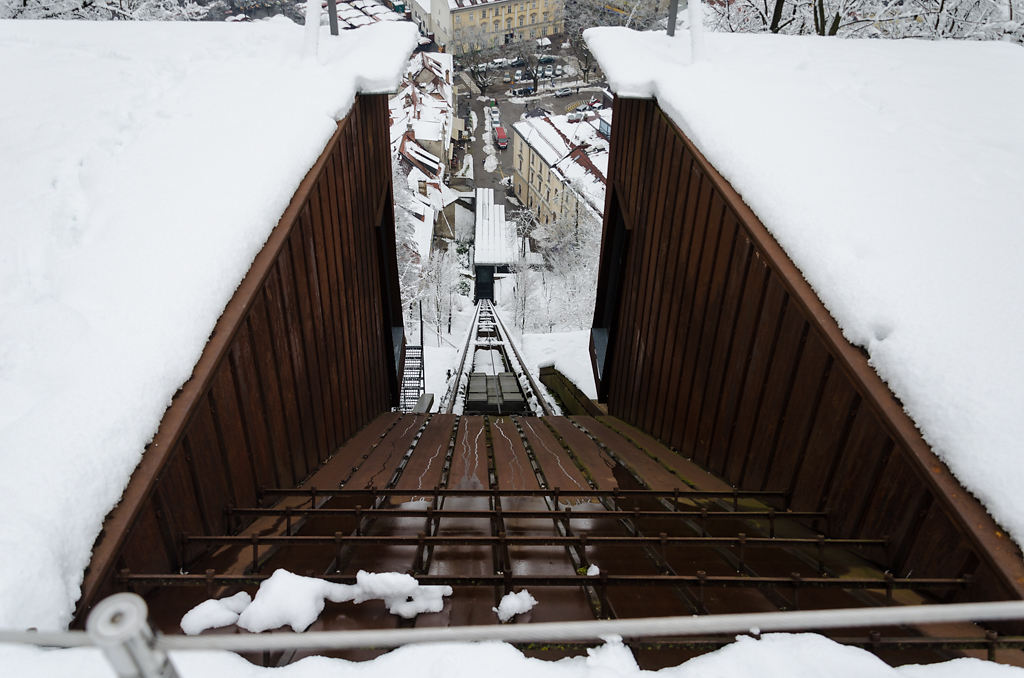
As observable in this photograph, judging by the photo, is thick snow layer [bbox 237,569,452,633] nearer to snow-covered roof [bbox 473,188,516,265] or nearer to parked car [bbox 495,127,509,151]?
snow-covered roof [bbox 473,188,516,265]

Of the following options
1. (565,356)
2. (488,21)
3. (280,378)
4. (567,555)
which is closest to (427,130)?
(488,21)

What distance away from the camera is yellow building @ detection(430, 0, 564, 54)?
62.3m

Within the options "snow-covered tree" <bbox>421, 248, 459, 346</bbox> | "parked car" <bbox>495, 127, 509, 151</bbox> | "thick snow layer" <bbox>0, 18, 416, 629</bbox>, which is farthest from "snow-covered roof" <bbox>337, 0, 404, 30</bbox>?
"thick snow layer" <bbox>0, 18, 416, 629</bbox>

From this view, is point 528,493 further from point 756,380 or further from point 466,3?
point 466,3

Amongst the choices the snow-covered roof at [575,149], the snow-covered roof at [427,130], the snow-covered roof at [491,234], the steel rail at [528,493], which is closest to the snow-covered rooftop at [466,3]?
the snow-covered roof at [575,149]

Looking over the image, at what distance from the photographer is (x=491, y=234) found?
3909cm

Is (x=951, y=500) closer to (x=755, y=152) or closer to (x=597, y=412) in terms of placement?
(x=755, y=152)

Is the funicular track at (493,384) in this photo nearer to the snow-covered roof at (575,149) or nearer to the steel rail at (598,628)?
the steel rail at (598,628)

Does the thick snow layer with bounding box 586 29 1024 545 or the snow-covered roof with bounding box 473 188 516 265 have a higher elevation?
the thick snow layer with bounding box 586 29 1024 545

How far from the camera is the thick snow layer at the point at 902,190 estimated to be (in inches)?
119

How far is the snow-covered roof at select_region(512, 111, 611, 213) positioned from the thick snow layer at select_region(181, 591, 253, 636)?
110 feet

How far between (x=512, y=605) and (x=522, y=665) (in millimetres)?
650

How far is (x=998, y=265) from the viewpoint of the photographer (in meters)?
3.71

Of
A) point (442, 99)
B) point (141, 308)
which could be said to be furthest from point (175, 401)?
point (442, 99)
